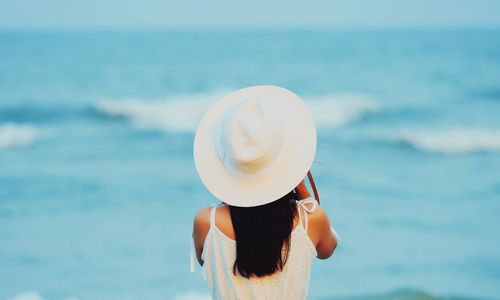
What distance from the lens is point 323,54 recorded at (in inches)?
752

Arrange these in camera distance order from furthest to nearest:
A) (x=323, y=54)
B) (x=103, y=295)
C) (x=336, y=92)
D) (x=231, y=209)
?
(x=323, y=54), (x=336, y=92), (x=103, y=295), (x=231, y=209)

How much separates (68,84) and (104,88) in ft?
2.34

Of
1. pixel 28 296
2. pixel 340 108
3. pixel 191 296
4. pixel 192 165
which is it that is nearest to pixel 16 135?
Result: pixel 192 165

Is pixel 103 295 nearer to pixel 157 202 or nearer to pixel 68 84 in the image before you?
pixel 157 202

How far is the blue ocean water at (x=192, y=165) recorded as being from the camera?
4.85 metres

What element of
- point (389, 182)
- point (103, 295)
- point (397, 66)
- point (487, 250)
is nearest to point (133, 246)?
point (103, 295)

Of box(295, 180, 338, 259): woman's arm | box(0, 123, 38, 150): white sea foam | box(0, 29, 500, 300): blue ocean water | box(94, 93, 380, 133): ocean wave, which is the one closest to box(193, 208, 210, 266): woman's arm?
box(295, 180, 338, 259): woman's arm

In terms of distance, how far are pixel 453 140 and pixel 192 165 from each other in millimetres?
3718

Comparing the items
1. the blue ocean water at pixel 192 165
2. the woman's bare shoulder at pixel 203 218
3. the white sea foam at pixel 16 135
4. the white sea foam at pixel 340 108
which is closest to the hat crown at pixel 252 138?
the woman's bare shoulder at pixel 203 218

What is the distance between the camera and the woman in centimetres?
149

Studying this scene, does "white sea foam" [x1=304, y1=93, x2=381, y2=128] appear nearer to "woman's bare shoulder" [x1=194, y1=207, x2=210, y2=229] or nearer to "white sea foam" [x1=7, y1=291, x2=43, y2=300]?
"white sea foam" [x1=7, y1=291, x2=43, y2=300]

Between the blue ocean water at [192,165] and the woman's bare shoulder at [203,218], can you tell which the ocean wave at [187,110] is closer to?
the blue ocean water at [192,165]

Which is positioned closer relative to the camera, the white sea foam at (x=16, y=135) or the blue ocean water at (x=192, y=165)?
the blue ocean water at (x=192, y=165)

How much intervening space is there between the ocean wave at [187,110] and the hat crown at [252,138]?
29.9 ft
